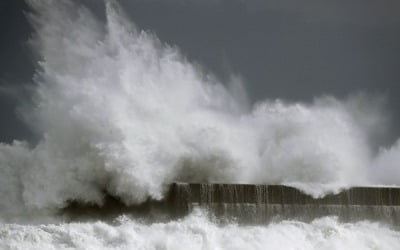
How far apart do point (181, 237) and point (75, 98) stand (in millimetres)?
3206

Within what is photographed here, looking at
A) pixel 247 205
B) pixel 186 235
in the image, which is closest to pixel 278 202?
pixel 247 205

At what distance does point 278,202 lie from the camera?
34.3 feet

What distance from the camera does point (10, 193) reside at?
10.7 meters

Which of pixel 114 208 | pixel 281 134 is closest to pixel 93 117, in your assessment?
pixel 114 208

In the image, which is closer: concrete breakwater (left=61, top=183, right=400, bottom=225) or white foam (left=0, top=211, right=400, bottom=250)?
white foam (left=0, top=211, right=400, bottom=250)

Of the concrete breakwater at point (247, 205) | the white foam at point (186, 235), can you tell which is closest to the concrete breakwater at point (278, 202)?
the concrete breakwater at point (247, 205)

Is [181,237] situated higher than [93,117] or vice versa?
[93,117]

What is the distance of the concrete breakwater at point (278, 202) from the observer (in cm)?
995

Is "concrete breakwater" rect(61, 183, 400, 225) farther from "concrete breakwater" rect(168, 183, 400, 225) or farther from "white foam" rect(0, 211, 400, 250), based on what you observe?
"white foam" rect(0, 211, 400, 250)

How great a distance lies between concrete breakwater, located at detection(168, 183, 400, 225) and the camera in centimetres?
995

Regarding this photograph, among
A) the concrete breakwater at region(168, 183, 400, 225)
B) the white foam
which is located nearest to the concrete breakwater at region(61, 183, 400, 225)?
the concrete breakwater at region(168, 183, 400, 225)

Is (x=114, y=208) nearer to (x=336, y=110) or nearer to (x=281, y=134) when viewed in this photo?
(x=281, y=134)

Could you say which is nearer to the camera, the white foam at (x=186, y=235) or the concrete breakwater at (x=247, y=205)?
the white foam at (x=186, y=235)

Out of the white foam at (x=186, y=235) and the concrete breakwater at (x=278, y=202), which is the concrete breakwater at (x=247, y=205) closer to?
the concrete breakwater at (x=278, y=202)
